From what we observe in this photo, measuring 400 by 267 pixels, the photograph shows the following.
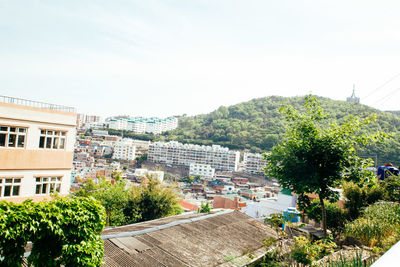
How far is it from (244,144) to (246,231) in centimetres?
8768

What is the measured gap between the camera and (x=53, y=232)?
373 centimetres

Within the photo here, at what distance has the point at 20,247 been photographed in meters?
3.48

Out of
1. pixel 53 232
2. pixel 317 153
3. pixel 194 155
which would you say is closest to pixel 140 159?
pixel 194 155

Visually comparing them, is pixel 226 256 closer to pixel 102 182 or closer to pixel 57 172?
pixel 57 172

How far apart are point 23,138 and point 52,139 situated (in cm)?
108

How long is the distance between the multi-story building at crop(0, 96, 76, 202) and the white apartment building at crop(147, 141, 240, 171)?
Result: 78.2 m

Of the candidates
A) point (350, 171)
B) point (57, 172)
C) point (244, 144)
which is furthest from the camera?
point (244, 144)

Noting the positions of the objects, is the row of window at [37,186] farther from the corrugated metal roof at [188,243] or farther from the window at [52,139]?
the corrugated metal roof at [188,243]

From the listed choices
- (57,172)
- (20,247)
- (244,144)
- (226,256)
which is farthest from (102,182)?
(244,144)

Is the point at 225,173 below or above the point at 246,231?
below

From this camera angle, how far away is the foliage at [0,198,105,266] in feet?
11.1

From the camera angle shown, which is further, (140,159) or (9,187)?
(140,159)

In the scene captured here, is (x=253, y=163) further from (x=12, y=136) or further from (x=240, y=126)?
(x=12, y=136)

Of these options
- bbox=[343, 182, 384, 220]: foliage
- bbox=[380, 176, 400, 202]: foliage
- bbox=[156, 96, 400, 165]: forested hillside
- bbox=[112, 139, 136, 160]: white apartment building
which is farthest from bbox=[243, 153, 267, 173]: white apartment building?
bbox=[380, 176, 400, 202]: foliage
